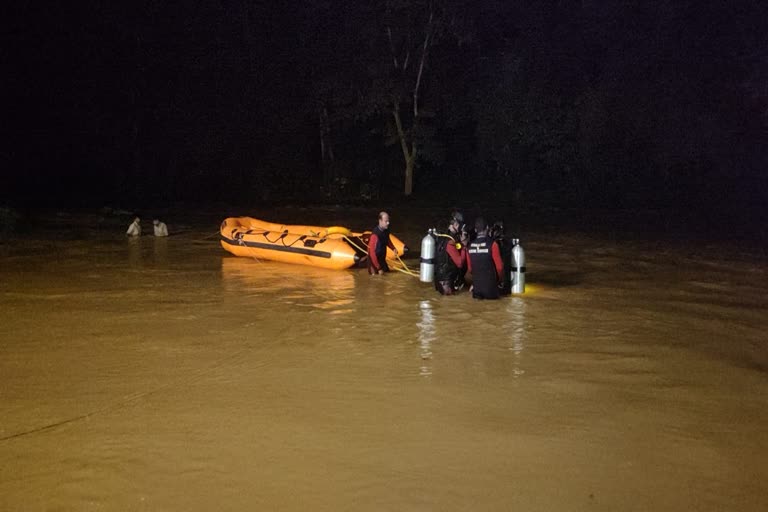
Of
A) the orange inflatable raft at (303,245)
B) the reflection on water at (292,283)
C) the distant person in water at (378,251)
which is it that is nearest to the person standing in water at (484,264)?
the reflection on water at (292,283)

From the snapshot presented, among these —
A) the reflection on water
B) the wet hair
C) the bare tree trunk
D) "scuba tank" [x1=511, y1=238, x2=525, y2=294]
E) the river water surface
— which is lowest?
the river water surface

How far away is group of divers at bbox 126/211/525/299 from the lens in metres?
9.98

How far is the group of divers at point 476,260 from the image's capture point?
9.98 m

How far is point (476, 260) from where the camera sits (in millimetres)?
10180

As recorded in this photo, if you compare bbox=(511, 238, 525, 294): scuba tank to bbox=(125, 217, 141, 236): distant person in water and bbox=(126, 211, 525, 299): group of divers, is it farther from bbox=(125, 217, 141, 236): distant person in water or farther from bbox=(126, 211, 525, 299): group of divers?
bbox=(125, 217, 141, 236): distant person in water

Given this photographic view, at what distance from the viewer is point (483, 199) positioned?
31.8 m

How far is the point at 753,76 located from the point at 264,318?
19.7 meters

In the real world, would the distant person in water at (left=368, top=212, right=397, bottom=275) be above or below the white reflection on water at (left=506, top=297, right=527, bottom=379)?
above

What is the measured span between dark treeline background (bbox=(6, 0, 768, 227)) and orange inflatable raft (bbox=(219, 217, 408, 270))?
15.1m

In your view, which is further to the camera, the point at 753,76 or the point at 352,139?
the point at 352,139

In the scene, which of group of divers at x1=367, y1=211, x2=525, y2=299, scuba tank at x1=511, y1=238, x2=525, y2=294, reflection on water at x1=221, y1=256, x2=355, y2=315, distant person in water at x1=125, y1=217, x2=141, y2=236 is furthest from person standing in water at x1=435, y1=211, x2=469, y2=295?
distant person in water at x1=125, y1=217, x2=141, y2=236

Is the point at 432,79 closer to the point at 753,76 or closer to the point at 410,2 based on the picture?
the point at 410,2

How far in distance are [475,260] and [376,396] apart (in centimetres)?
403

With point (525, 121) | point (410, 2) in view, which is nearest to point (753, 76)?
point (525, 121)
